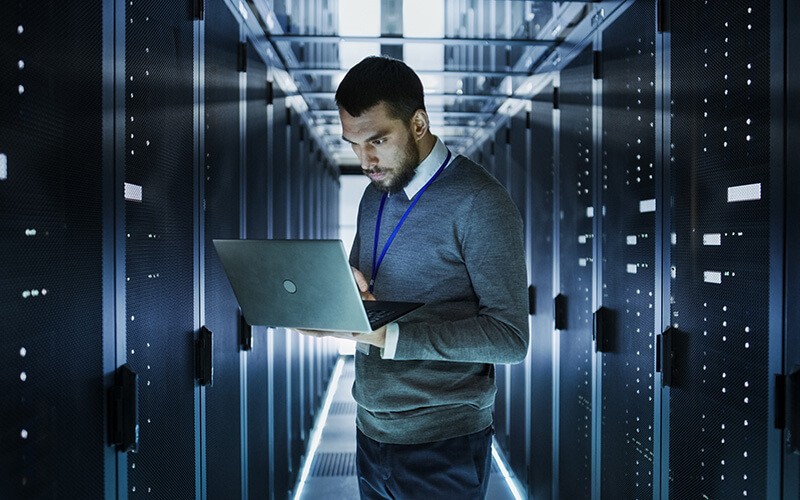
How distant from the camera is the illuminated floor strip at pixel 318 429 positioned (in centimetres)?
438

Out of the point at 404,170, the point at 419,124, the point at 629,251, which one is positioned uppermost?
the point at 419,124

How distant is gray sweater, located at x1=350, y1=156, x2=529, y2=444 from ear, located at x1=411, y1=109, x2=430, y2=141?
0.40ft

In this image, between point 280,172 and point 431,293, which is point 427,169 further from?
point 280,172

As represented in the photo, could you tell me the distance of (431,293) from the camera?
152 centimetres

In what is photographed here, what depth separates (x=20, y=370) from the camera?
1048 mm

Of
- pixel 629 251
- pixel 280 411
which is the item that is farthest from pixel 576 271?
pixel 280 411

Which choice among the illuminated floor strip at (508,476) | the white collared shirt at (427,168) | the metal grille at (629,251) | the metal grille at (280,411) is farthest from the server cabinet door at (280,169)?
the illuminated floor strip at (508,476)

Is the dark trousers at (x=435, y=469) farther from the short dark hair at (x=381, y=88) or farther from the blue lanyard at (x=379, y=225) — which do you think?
the short dark hair at (x=381, y=88)

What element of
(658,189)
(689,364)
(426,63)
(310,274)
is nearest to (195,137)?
(310,274)

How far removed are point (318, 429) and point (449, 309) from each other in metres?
4.53

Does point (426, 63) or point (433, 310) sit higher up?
point (426, 63)

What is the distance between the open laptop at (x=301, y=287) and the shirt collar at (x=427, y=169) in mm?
346

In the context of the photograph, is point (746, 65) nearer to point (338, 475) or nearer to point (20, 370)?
point (20, 370)

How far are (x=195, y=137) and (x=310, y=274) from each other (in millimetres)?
998
